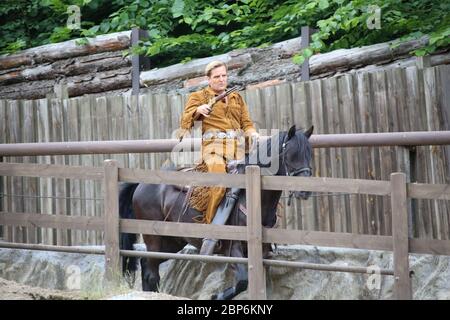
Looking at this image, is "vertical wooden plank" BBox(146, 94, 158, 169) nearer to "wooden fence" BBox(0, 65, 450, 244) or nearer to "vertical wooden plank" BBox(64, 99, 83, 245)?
"wooden fence" BBox(0, 65, 450, 244)

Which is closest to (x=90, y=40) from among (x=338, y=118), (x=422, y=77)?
(x=338, y=118)

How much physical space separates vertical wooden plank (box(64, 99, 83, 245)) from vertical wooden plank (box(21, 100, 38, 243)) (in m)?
0.45

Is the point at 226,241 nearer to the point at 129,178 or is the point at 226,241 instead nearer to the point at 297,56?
the point at 129,178

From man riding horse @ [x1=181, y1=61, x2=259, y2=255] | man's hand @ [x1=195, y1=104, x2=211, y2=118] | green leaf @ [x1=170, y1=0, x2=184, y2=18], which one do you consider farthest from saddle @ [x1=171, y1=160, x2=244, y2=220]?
green leaf @ [x1=170, y1=0, x2=184, y2=18]

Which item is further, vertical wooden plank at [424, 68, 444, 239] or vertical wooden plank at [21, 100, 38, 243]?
vertical wooden plank at [21, 100, 38, 243]

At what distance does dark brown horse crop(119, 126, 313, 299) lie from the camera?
25.3 ft

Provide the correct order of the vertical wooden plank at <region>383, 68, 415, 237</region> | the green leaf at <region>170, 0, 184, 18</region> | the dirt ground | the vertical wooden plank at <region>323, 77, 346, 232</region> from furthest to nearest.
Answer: the green leaf at <region>170, 0, 184, 18</region>, the vertical wooden plank at <region>323, 77, 346, 232</region>, the vertical wooden plank at <region>383, 68, 415, 237</region>, the dirt ground

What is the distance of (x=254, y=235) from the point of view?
23.6ft

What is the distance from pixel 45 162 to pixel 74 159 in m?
0.38

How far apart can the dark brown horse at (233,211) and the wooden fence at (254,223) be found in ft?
1.30

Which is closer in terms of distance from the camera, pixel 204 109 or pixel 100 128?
pixel 204 109

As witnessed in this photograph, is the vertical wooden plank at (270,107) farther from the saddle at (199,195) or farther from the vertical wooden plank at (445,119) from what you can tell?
the vertical wooden plank at (445,119)

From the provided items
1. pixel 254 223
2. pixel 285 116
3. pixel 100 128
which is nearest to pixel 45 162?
pixel 100 128

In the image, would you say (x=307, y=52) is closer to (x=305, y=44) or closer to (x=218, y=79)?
(x=305, y=44)
